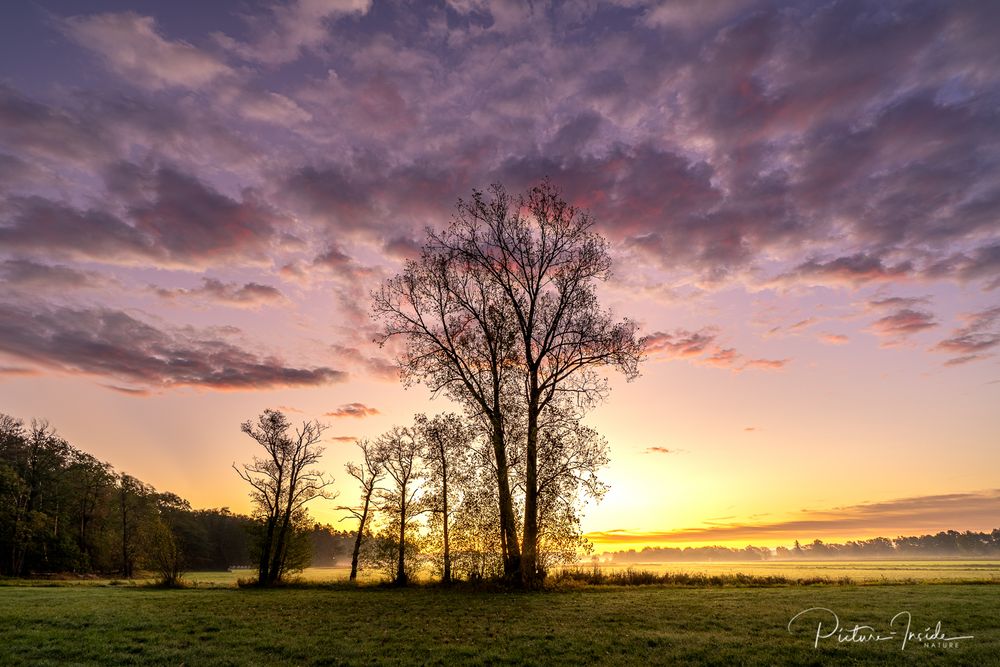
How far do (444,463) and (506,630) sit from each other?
23330 mm

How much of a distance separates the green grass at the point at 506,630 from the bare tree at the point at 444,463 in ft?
31.6

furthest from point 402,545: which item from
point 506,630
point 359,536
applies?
point 506,630

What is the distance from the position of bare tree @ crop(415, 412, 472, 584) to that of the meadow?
9.76 m

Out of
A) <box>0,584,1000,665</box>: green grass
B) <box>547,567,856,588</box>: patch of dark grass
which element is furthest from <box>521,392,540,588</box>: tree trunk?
<box>0,584,1000,665</box>: green grass

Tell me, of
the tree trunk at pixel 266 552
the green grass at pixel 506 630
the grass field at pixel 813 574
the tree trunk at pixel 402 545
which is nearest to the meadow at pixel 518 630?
the green grass at pixel 506 630

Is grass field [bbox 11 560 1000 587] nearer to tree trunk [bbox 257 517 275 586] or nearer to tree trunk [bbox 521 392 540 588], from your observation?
tree trunk [bbox 257 517 275 586]

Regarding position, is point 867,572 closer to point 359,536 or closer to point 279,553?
point 359,536

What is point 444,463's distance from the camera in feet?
120

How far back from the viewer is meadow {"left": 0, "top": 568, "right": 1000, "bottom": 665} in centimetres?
1080

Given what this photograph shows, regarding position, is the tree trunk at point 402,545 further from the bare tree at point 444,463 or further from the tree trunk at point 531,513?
the tree trunk at point 531,513

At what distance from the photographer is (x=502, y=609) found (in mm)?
18203

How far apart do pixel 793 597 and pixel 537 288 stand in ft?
62.4

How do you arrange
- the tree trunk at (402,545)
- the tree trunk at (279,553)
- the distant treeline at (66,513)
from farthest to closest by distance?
1. the distant treeline at (66,513)
2. the tree trunk at (279,553)
3. the tree trunk at (402,545)

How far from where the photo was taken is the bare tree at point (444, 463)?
1185 inches
